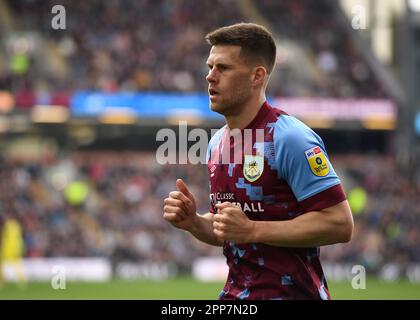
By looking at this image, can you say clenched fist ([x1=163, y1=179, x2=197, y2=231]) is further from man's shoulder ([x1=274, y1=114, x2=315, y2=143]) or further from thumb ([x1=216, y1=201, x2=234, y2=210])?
man's shoulder ([x1=274, y1=114, x2=315, y2=143])

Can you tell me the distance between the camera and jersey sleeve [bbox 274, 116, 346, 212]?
429cm

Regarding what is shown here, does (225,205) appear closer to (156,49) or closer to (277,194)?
(277,194)

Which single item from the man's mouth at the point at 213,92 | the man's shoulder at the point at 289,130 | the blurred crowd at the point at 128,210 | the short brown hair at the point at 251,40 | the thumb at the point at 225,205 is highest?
the short brown hair at the point at 251,40

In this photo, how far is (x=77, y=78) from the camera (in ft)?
91.8

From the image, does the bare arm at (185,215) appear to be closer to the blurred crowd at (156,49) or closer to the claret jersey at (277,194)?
the claret jersey at (277,194)

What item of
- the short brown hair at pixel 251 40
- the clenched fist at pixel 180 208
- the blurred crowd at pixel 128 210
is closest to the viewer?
the short brown hair at pixel 251 40

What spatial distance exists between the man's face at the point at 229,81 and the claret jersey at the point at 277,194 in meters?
0.14

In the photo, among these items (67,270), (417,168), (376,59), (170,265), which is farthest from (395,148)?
(67,270)

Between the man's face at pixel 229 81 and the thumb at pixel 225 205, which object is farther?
the man's face at pixel 229 81

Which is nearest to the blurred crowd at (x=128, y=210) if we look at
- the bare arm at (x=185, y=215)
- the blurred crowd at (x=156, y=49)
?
the blurred crowd at (x=156, y=49)

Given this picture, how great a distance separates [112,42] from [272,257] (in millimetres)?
25904

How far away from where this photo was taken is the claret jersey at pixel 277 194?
169 inches

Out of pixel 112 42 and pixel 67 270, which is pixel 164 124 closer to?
pixel 112 42

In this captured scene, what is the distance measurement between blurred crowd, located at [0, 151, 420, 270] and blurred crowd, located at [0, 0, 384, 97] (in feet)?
8.68
